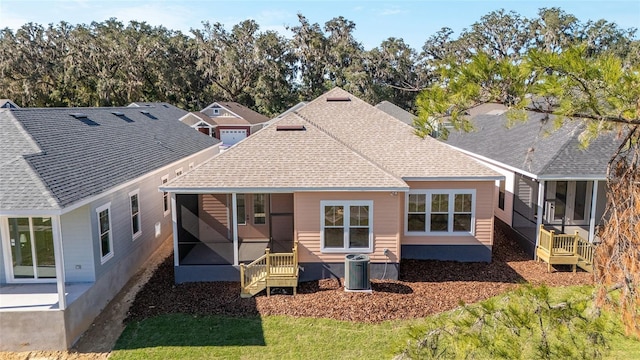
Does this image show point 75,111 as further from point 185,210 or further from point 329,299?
point 329,299

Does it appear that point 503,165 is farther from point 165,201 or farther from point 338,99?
point 165,201

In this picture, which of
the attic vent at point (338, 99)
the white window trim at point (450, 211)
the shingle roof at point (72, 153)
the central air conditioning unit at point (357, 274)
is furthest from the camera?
the attic vent at point (338, 99)

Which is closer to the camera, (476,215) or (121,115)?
(476,215)

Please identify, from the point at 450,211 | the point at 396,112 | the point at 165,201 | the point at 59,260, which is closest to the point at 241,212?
the point at 165,201

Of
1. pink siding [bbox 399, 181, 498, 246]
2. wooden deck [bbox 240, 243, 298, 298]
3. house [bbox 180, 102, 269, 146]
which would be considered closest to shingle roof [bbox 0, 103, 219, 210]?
wooden deck [bbox 240, 243, 298, 298]

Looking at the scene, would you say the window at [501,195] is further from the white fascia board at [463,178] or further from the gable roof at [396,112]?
the gable roof at [396,112]

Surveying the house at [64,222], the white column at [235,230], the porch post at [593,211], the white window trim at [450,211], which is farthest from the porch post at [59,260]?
the porch post at [593,211]
